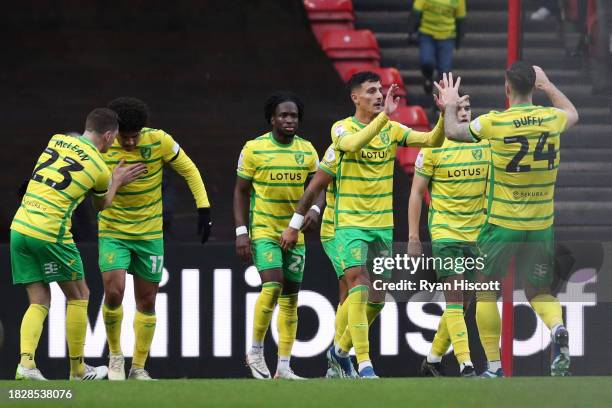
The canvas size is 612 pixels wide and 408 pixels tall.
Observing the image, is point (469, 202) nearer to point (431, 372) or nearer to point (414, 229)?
point (414, 229)

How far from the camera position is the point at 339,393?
28.9ft

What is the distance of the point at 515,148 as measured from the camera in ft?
31.5

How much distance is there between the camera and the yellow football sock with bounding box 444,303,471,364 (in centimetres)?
1013

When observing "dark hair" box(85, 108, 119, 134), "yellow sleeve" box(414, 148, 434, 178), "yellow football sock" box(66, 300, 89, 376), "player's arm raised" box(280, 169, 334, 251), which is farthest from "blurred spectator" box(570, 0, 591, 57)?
"yellow football sock" box(66, 300, 89, 376)

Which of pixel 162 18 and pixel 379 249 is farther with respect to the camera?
pixel 162 18

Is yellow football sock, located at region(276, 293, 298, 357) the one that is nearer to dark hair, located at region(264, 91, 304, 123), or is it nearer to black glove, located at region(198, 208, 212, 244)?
black glove, located at region(198, 208, 212, 244)

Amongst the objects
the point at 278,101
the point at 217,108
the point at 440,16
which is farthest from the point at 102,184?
the point at 440,16

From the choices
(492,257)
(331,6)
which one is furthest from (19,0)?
(492,257)

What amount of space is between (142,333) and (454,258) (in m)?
2.00

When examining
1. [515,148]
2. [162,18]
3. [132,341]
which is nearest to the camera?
[515,148]

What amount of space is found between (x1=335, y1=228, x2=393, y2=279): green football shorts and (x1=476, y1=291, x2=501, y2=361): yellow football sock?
0.67 m

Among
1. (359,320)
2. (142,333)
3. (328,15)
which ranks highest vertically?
(328,15)

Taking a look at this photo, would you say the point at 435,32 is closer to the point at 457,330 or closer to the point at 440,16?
the point at 440,16

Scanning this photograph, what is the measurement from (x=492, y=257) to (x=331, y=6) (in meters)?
5.44
